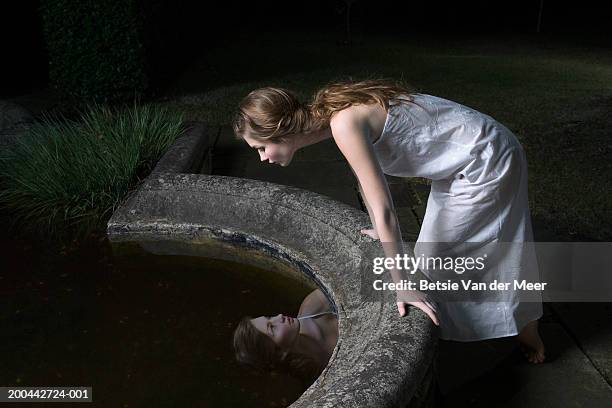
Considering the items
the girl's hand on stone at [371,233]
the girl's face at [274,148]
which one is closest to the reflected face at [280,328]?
the girl's hand on stone at [371,233]

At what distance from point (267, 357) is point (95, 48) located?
3.99 metres

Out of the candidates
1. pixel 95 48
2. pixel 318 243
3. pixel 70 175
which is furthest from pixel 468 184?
pixel 95 48

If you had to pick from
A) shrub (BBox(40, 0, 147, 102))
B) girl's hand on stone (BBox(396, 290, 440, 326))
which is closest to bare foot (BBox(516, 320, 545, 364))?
girl's hand on stone (BBox(396, 290, 440, 326))

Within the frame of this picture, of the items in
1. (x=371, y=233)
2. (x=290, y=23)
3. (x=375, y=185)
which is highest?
(x=375, y=185)

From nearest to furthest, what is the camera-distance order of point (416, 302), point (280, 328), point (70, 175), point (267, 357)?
point (416, 302), point (267, 357), point (280, 328), point (70, 175)

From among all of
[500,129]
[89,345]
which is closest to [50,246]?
[89,345]

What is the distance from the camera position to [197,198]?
124 inches

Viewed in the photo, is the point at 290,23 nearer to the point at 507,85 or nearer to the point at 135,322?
the point at 507,85

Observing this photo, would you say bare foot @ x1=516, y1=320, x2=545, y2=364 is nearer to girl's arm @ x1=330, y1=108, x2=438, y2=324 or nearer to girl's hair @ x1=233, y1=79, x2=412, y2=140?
girl's arm @ x1=330, y1=108, x2=438, y2=324

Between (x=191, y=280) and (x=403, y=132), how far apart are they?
3.35ft

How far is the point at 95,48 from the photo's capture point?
5586 millimetres

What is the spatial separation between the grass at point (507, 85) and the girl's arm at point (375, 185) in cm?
137

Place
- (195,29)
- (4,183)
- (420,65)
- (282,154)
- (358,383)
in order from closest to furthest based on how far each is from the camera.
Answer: (358,383) → (282,154) → (4,183) → (420,65) → (195,29)

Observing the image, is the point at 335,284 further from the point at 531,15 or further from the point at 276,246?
the point at 531,15
